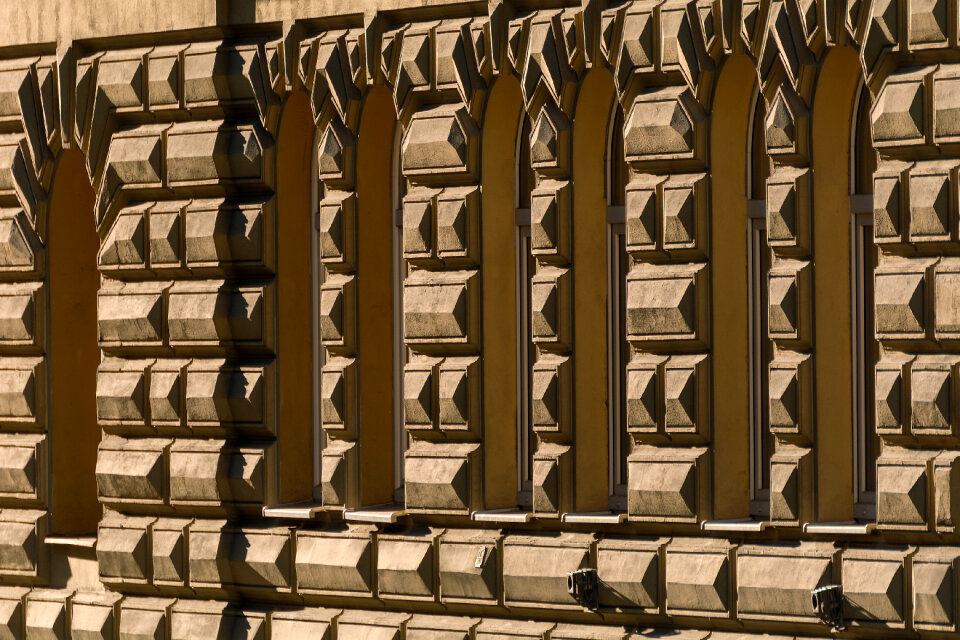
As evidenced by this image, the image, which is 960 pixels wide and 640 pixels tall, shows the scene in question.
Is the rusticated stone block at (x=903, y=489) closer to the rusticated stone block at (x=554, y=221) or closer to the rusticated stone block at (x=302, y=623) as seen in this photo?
the rusticated stone block at (x=554, y=221)

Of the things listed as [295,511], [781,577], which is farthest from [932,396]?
[295,511]

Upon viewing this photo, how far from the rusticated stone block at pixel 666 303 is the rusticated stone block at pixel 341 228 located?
2.31 metres

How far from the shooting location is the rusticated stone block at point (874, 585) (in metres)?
11.8

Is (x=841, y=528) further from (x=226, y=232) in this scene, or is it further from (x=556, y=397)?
(x=226, y=232)

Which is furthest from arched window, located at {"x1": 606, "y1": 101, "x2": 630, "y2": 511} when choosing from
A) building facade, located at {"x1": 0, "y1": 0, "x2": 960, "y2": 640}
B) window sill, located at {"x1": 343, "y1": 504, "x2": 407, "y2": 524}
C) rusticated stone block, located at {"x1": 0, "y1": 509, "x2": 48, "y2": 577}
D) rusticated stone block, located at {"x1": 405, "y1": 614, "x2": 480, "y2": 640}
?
rusticated stone block, located at {"x1": 0, "y1": 509, "x2": 48, "y2": 577}

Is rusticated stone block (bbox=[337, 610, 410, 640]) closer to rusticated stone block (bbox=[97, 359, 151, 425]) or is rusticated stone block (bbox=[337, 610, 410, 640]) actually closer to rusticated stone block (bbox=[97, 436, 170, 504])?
rusticated stone block (bbox=[97, 436, 170, 504])

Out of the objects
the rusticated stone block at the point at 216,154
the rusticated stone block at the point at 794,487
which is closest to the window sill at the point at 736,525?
the rusticated stone block at the point at 794,487

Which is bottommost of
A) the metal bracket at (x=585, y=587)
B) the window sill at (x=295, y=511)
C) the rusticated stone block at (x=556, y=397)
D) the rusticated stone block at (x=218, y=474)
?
the metal bracket at (x=585, y=587)

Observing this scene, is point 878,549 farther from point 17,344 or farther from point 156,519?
point 17,344

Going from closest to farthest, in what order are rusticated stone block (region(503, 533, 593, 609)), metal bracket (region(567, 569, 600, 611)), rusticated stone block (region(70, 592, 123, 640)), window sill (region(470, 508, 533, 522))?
metal bracket (region(567, 569, 600, 611)) → rusticated stone block (region(503, 533, 593, 609)) → window sill (region(470, 508, 533, 522)) → rusticated stone block (region(70, 592, 123, 640))

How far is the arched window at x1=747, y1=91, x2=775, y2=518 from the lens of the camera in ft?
42.3

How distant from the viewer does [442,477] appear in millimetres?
13727

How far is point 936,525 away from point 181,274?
613 centimetres

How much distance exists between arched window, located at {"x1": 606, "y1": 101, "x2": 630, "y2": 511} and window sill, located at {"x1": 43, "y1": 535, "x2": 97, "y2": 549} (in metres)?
4.47
